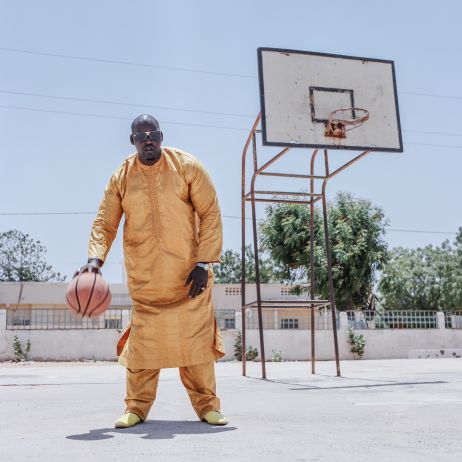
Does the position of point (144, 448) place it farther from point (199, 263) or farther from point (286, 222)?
point (286, 222)

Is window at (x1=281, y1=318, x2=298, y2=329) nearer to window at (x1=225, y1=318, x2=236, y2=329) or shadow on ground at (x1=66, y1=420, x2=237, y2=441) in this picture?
window at (x1=225, y1=318, x2=236, y2=329)

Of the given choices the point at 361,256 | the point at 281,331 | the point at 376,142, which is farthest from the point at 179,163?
the point at 361,256

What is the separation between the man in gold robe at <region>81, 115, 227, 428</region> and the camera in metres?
4.09

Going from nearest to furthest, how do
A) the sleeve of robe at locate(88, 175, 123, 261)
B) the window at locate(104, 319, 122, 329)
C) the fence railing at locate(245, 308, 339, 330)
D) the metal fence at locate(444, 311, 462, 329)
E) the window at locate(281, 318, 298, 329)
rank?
the sleeve of robe at locate(88, 175, 123, 261)
the window at locate(104, 319, 122, 329)
the fence railing at locate(245, 308, 339, 330)
the window at locate(281, 318, 298, 329)
the metal fence at locate(444, 311, 462, 329)

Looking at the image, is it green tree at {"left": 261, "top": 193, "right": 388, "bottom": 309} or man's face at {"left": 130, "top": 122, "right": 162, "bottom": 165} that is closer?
man's face at {"left": 130, "top": 122, "right": 162, "bottom": 165}

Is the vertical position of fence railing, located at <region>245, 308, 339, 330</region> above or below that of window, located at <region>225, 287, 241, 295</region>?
below

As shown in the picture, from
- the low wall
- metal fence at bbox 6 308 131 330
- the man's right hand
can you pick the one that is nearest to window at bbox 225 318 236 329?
the low wall

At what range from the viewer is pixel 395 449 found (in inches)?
121

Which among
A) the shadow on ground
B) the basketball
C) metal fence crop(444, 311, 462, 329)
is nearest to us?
the shadow on ground

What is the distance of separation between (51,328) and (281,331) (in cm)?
721

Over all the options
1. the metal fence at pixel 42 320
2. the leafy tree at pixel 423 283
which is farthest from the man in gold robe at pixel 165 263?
the leafy tree at pixel 423 283

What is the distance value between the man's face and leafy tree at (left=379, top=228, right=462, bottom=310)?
3093 cm

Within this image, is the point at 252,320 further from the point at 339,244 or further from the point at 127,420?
the point at 127,420

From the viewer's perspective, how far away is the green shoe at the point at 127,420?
393 cm
